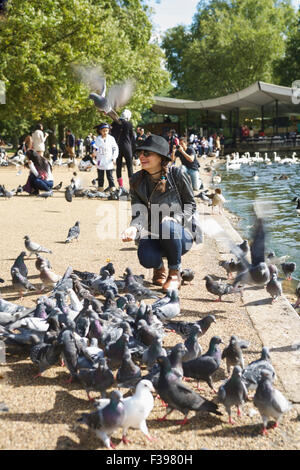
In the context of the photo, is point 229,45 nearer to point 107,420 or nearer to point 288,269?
point 288,269

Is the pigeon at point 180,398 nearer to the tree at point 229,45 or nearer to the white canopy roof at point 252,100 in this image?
the white canopy roof at point 252,100

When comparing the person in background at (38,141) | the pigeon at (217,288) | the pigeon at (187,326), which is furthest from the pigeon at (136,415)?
the person in background at (38,141)

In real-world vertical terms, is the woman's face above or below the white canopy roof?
below

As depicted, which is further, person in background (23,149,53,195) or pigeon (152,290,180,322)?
person in background (23,149,53,195)

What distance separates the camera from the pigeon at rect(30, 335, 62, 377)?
3.75 meters

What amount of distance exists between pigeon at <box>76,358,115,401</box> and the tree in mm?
55086

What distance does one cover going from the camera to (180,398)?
123 inches

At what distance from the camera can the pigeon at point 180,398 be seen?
312 cm

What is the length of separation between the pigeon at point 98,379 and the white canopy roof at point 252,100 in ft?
108

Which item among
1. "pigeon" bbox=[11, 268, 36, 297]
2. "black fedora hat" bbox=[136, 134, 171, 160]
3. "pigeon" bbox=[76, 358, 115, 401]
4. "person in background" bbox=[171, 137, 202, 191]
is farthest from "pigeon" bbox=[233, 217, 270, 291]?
"person in background" bbox=[171, 137, 202, 191]

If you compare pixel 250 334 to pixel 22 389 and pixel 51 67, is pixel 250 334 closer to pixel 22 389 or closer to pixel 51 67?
pixel 22 389

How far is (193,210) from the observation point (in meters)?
5.76

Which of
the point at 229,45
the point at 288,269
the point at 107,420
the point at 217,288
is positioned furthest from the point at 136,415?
the point at 229,45

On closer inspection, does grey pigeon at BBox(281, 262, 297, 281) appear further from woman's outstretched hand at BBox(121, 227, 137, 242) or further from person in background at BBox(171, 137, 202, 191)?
person in background at BBox(171, 137, 202, 191)
